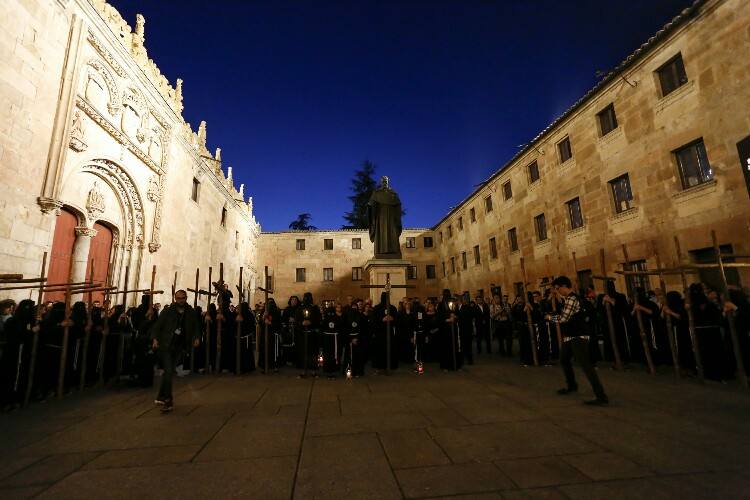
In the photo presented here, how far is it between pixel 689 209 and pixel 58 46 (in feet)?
63.5

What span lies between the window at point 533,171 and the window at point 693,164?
771 cm

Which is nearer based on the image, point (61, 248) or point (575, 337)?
point (575, 337)

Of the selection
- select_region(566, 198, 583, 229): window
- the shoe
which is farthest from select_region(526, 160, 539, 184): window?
the shoe

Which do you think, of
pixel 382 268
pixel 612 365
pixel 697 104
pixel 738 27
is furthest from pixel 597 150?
pixel 382 268

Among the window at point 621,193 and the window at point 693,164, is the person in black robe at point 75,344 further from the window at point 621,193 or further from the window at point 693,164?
the window at point 621,193

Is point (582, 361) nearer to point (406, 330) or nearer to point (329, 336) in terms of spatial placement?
point (329, 336)

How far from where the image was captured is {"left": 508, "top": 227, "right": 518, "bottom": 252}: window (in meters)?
21.4

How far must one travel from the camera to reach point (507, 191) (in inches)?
885

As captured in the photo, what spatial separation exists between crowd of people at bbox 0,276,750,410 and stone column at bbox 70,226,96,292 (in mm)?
2554

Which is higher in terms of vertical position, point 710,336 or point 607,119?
point 607,119

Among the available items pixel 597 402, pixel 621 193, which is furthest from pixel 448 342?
pixel 621 193

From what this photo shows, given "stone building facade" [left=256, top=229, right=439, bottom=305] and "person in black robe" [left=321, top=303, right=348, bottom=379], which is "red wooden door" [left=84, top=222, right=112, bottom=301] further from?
"stone building facade" [left=256, top=229, right=439, bottom=305]

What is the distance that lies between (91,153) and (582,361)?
552 inches

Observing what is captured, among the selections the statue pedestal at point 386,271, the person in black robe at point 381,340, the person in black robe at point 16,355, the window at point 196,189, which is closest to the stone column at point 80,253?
the person in black robe at point 16,355
